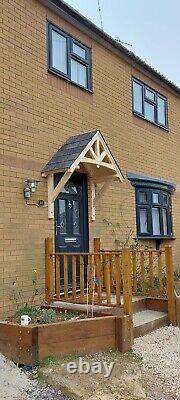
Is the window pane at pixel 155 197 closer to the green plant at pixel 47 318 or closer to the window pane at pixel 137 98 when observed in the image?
the window pane at pixel 137 98

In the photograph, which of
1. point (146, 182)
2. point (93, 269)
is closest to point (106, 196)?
point (146, 182)

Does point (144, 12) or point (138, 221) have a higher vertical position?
point (144, 12)

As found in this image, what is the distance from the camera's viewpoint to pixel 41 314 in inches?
247

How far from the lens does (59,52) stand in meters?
8.70

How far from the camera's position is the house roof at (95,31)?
334 inches

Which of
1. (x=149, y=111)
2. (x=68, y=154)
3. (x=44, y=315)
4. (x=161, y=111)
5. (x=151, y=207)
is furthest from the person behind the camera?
(x=161, y=111)

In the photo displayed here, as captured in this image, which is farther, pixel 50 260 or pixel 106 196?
pixel 106 196

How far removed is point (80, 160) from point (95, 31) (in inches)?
157

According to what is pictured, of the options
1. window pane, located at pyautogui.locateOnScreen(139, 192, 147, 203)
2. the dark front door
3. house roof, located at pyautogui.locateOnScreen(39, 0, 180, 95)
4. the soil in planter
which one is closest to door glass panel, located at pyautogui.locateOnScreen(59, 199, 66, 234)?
the dark front door

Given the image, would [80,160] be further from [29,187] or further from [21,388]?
[21,388]

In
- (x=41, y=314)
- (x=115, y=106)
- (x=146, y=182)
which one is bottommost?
(x=41, y=314)

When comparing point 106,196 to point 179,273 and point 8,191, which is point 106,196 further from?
point 179,273

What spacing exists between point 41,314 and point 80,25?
647cm

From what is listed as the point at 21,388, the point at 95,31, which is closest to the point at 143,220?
the point at 95,31
